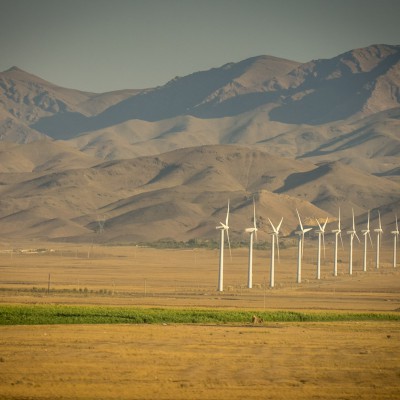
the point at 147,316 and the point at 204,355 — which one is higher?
the point at 147,316

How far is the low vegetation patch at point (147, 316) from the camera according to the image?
64.4 metres

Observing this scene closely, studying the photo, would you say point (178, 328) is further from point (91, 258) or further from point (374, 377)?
point (91, 258)

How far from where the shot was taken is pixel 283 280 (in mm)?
130625

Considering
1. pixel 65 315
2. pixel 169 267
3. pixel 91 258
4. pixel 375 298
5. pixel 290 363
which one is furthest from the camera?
pixel 91 258

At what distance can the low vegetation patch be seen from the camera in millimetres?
64438

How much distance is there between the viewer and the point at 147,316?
66562 millimetres

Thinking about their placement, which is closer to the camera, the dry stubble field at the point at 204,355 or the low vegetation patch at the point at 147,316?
the dry stubble field at the point at 204,355

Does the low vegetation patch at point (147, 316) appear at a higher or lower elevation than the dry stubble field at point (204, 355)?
higher

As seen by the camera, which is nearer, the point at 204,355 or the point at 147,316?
the point at 204,355

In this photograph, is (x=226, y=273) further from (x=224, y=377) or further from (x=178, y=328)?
(x=224, y=377)

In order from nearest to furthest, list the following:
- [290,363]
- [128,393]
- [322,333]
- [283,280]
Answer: [128,393], [290,363], [322,333], [283,280]

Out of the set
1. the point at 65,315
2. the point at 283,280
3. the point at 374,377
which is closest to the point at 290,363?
the point at 374,377

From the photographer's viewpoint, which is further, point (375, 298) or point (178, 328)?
point (375, 298)

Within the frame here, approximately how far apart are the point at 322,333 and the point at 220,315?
36.8 ft
